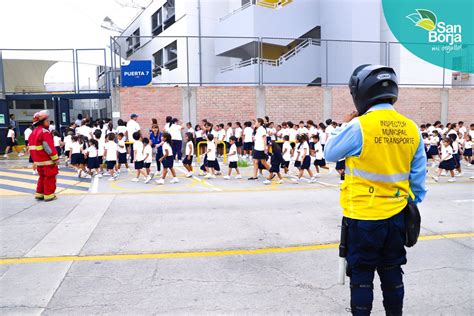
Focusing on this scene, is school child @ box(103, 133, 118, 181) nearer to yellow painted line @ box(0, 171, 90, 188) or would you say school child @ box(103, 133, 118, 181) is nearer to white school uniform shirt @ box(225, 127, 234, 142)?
yellow painted line @ box(0, 171, 90, 188)

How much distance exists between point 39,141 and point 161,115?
10212 millimetres

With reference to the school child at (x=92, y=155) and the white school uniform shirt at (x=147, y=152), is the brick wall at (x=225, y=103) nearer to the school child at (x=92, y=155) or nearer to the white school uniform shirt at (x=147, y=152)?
the school child at (x=92, y=155)

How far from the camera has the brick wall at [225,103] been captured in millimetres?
18625

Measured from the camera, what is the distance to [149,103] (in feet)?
59.7

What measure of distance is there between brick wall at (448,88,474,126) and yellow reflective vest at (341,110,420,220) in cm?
2092

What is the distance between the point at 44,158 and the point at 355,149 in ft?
24.1

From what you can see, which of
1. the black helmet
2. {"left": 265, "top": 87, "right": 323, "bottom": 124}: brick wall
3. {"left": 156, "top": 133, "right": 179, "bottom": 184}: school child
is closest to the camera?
the black helmet

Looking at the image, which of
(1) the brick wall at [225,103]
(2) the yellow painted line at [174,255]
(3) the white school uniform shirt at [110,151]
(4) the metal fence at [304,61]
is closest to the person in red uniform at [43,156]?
(3) the white school uniform shirt at [110,151]

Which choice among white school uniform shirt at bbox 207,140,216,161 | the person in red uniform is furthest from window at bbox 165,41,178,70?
the person in red uniform

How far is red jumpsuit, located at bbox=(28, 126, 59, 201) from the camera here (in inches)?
325

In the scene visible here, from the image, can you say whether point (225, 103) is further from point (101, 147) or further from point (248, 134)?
point (101, 147)

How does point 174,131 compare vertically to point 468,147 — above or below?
above

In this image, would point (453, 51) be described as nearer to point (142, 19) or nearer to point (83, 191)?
point (83, 191)

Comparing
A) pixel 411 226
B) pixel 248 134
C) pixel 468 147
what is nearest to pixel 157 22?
pixel 248 134
